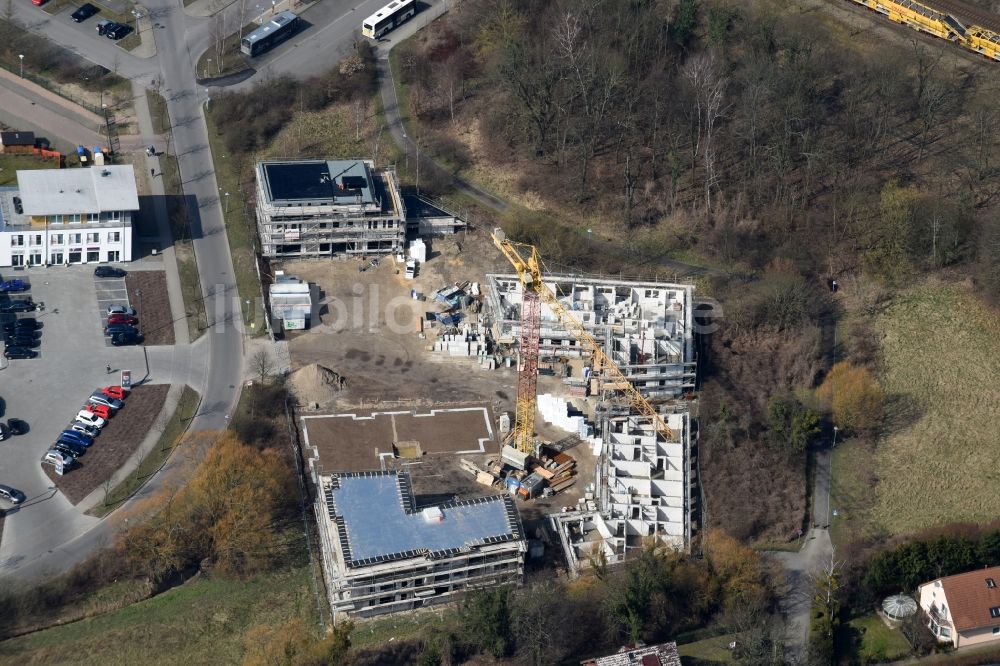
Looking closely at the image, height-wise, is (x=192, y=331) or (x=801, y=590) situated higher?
(x=192, y=331)

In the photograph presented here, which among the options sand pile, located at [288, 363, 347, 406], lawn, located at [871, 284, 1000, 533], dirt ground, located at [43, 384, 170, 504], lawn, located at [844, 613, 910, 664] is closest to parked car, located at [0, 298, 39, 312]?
dirt ground, located at [43, 384, 170, 504]

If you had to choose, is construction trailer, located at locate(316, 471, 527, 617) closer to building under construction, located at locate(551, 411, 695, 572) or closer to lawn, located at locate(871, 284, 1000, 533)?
building under construction, located at locate(551, 411, 695, 572)

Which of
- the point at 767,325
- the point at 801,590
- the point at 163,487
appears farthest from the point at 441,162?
the point at 801,590

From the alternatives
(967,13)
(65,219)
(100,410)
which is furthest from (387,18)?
(100,410)

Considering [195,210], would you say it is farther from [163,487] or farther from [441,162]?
[163,487]

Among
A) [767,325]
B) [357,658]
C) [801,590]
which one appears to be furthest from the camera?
[767,325]

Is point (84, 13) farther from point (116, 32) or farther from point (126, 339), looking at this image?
point (126, 339)
